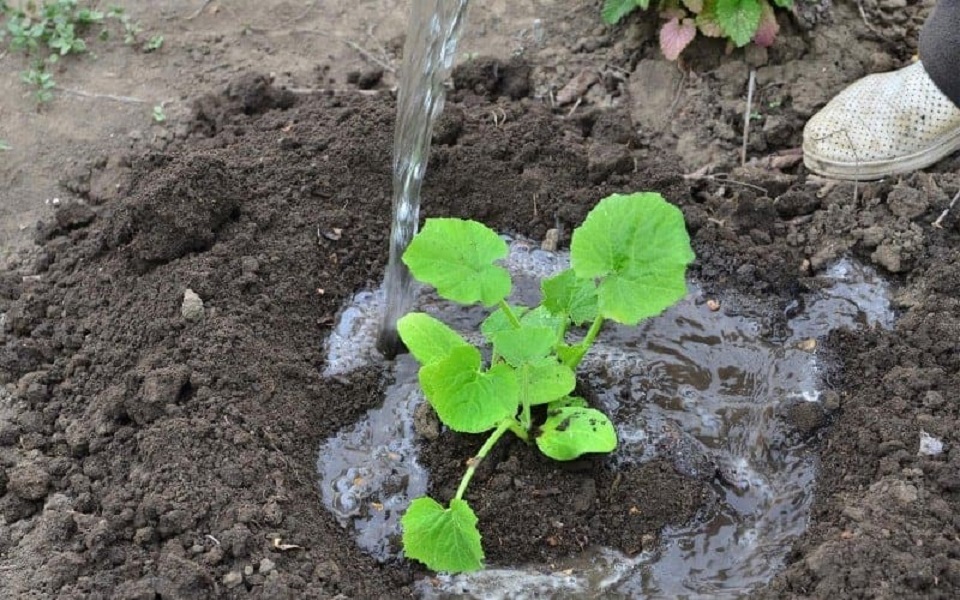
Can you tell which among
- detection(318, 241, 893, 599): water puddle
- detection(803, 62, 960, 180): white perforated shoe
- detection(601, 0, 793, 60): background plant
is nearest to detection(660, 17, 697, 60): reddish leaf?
detection(601, 0, 793, 60): background plant

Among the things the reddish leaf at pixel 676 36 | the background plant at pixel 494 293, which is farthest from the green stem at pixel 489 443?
the reddish leaf at pixel 676 36

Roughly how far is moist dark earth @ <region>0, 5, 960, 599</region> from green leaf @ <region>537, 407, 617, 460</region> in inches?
4.0

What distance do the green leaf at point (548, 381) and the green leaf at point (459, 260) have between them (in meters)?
0.25

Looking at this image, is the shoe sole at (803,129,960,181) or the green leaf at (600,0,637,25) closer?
the shoe sole at (803,129,960,181)

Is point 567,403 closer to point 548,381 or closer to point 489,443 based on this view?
point 548,381

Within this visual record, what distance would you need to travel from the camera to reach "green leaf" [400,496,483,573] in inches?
92.3

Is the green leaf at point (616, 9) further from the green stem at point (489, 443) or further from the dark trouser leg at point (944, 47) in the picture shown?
the green stem at point (489, 443)

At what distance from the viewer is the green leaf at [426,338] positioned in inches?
103

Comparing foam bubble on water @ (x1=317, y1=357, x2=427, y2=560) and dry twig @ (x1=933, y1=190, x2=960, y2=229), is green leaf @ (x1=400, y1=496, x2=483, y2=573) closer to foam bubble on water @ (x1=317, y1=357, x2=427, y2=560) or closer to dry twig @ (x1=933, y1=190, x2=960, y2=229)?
foam bubble on water @ (x1=317, y1=357, x2=427, y2=560)

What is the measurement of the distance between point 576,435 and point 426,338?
0.42m

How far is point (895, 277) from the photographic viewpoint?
10.2 feet

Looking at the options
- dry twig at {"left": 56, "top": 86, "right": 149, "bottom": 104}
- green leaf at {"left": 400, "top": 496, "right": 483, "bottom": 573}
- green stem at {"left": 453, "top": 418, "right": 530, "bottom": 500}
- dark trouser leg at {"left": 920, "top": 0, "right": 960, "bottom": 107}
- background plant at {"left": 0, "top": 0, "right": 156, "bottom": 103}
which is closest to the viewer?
green leaf at {"left": 400, "top": 496, "right": 483, "bottom": 573}

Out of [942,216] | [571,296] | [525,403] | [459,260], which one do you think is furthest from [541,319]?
[942,216]

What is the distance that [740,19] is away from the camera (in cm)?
349
